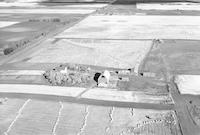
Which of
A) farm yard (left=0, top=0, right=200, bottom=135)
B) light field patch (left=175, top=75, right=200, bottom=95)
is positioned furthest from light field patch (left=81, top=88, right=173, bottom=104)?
light field patch (left=175, top=75, right=200, bottom=95)

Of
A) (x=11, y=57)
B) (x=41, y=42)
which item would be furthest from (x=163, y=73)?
(x=41, y=42)

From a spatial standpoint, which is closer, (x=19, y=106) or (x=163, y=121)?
(x=163, y=121)

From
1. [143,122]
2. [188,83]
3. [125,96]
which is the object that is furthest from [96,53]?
[143,122]

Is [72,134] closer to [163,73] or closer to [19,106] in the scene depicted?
[19,106]

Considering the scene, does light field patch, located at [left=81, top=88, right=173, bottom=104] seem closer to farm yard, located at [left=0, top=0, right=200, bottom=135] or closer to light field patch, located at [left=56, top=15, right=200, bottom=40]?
farm yard, located at [left=0, top=0, right=200, bottom=135]

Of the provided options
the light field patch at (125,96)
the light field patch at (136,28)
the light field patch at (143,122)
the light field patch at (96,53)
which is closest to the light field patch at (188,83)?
the light field patch at (125,96)

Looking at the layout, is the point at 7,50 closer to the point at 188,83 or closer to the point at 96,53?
the point at 96,53

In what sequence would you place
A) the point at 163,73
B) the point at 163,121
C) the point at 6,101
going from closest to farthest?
1. the point at 163,121
2. the point at 6,101
3. the point at 163,73
